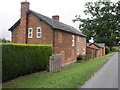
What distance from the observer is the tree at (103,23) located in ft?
218

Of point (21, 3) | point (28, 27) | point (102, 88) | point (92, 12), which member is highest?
point (92, 12)

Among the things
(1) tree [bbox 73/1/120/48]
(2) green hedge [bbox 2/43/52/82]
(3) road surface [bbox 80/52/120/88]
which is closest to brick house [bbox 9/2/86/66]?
(2) green hedge [bbox 2/43/52/82]

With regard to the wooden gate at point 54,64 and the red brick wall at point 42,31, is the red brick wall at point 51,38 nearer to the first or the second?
the red brick wall at point 42,31

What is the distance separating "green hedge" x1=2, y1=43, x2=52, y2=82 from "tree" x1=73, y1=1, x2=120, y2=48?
176ft

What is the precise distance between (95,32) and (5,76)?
6401cm

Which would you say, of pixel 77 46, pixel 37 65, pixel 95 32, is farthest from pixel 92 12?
pixel 37 65

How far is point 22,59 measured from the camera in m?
13.0

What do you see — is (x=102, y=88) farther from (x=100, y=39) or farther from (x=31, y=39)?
(x=100, y=39)

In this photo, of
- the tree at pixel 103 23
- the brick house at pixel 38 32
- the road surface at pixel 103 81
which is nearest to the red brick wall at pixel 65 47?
the brick house at pixel 38 32

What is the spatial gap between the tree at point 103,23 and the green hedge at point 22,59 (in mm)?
53619

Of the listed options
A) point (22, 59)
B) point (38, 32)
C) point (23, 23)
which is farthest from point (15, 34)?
point (22, 59)

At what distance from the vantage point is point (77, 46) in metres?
30.5

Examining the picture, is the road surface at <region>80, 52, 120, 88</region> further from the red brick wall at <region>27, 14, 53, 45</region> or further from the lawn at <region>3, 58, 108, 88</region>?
the red brick wall at <region>27, 14, 53, 45</region>

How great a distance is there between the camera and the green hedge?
10.8 m
